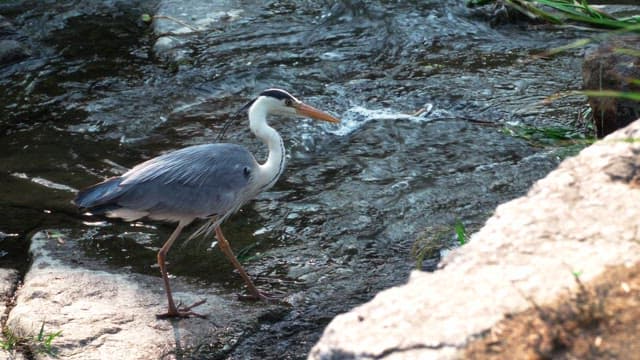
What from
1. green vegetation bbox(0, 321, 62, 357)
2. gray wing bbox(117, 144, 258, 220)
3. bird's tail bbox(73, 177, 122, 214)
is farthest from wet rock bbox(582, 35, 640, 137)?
green vegetation bbox(0, 321, 62, 357)

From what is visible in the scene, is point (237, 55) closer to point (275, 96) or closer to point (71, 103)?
point (71, 103)

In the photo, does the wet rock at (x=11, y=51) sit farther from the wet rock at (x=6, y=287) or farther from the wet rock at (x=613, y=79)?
the wet rock at (x=613, y=79)

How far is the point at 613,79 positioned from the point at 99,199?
118 inches

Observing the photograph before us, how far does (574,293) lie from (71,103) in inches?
221

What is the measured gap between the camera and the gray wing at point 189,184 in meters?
4.68

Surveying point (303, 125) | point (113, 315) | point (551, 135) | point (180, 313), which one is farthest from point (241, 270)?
point (303, 125)

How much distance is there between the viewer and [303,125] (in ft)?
21.9

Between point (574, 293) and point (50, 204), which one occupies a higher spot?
point (574, 293)

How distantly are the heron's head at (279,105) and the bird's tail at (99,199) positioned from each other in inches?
37.7

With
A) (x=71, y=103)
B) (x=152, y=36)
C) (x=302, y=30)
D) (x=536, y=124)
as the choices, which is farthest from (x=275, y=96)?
(x=152, y=36)

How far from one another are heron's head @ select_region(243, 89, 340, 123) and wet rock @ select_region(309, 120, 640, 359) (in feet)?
7.57

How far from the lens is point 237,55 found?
7.98 meters

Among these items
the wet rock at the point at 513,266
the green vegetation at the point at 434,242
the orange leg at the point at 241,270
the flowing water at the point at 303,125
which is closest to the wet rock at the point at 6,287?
the flowing water at the point at 303,125

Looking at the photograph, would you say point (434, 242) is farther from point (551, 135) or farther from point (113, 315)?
point (113, 315)
